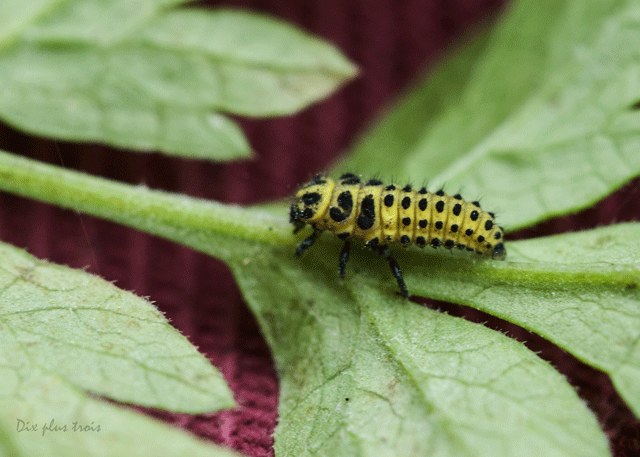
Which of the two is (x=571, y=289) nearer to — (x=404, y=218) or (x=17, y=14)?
(x=404, y=218)

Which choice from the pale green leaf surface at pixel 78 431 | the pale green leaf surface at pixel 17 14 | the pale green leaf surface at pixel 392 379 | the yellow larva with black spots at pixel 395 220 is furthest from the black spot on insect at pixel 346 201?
the pale green leaf surface at pixel 17 14

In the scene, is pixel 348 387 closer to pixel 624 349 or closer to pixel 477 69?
pixel 624 349

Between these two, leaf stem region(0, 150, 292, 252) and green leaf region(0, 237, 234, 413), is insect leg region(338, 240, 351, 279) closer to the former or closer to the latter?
leaf stem region(0, 150, 292, 252)

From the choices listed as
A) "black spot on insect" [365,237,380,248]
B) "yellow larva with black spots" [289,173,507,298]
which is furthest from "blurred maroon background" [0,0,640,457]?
"black spot on insect" [365,237,380,248]

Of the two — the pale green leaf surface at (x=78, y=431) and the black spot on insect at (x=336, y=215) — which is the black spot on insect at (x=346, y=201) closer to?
the black spot on insect at (x=336, y=215)

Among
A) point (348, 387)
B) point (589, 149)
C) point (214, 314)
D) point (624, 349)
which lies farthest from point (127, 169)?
point (624, 349)

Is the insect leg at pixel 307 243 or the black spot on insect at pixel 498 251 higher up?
the black spot on insect at pixel 498 251

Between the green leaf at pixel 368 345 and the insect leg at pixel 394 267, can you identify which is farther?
the insect leg at pixel 394 267
